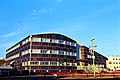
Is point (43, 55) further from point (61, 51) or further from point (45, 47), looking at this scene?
point (61, 51)

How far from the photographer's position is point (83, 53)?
11112 cm

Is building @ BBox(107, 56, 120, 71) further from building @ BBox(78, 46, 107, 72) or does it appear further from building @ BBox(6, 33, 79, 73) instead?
building @ BBox(6, 33, 79, 73)

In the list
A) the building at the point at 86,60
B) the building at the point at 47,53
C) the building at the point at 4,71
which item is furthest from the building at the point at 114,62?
the building at the point at 4,71

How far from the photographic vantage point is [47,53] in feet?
312

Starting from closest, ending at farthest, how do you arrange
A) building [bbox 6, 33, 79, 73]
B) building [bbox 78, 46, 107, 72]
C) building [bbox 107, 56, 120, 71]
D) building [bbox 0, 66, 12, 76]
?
building [bbox 0, 66, 12, 76] → building [bbox 6, 33, 79, 73] → building [bbox 78, 46, 107, 72] → building [bbox 107, 56, 120, 71]

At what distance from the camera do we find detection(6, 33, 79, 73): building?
92.4 m

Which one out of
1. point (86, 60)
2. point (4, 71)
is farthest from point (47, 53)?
point (86, 60)

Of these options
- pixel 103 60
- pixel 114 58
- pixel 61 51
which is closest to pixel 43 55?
pixel 61 51

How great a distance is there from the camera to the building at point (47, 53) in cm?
9244

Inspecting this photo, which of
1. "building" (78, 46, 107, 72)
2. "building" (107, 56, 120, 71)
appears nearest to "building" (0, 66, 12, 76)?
"building" (78, 46, 107, 72)

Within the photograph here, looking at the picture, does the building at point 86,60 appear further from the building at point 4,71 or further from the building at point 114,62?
the building at point 4,71

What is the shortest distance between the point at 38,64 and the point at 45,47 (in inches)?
341

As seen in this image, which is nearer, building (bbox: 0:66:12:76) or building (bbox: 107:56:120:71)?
building (bbox: 0:66:12:76)

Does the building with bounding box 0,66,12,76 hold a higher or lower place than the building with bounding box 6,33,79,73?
lower
